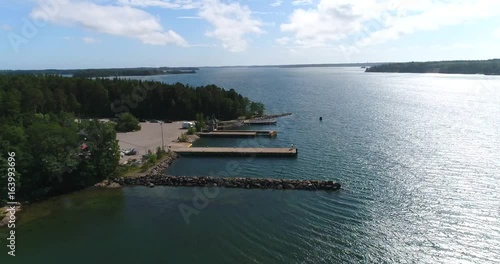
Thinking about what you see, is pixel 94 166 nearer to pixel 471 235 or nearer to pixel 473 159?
pixel 471 235

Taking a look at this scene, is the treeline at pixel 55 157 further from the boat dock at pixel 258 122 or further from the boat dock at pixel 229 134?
the boat dock at pixel 258 122

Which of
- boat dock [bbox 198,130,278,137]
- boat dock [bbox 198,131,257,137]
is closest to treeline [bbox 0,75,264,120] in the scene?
boat dock [bbox 198,130,278,137]

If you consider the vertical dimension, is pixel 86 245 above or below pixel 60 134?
below

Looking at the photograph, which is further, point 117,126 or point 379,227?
point 117,126

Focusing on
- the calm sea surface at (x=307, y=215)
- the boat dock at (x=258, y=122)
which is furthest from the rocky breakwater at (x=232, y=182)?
the boat dock at (x=258, y=122)

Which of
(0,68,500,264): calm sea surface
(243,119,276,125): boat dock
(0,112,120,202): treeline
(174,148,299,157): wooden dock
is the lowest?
(0,68,500,264): calm sea surface

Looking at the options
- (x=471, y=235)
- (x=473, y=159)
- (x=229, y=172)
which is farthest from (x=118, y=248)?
(x=473, y=159)

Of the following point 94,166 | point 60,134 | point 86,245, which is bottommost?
point 86,245

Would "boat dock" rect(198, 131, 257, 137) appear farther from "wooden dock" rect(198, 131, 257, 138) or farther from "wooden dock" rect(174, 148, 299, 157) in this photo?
"wooden dock" rect(174, 148, 299, 157)

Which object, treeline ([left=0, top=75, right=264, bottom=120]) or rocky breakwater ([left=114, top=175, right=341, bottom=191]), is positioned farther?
treeline ([left=0, top=75, right=264, bottom=120])
